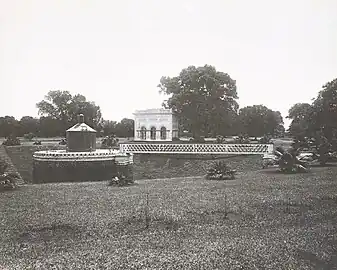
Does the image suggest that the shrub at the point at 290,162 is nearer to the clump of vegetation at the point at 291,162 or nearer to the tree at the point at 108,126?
the clump of vegetation at the point at 291,162

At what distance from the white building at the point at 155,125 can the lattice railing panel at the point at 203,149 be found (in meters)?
5.56

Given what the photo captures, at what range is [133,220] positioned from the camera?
5242mm

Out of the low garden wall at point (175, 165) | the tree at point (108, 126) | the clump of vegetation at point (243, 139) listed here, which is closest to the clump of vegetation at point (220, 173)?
the low garden wall at point (175, 165)

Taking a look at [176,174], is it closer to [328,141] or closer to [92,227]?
[328,141]

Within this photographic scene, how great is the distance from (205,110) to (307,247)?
8416mm

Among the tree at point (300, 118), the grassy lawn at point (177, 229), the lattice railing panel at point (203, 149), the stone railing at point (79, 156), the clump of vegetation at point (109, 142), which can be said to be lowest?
the grassy lawn at point (177, 229)

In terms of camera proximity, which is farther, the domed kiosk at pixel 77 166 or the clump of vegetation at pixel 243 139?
the clump of vegetation at pixel 243 139

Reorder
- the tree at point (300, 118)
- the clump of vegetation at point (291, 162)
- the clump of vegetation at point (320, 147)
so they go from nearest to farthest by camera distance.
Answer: the tree at point (300, 118) < the clump of vegetation at point (320, 147) < the clump of vegetation at point (291, 162)

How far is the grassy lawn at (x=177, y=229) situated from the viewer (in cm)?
402

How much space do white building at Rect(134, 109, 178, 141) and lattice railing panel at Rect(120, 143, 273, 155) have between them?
18.3 ft

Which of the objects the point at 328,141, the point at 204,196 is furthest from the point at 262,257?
the point at 328,141

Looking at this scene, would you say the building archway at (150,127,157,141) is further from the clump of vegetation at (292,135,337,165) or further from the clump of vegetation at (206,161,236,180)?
the clump of vegetation at (292,135,337,165)

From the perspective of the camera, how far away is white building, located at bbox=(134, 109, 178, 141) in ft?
68.2

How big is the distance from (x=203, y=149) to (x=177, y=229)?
9.63 meters
